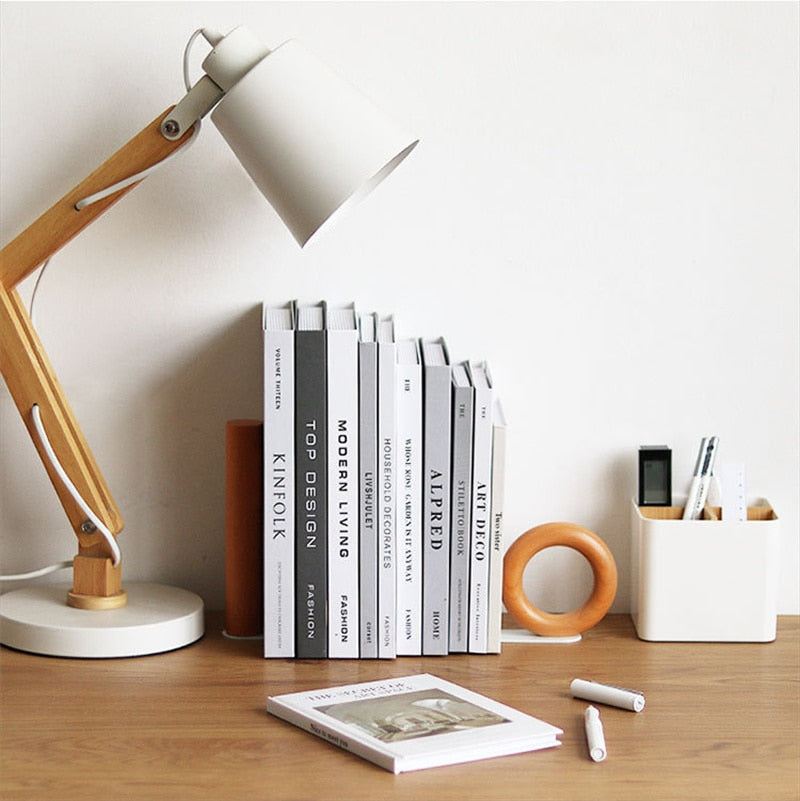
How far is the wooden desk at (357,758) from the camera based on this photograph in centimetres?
86

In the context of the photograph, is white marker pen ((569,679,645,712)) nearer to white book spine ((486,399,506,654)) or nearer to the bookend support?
white book spine ((486,399,506,654))

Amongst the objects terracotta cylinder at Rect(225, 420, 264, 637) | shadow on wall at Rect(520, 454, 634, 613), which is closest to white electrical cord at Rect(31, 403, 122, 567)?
terracotta cylinder at Rect(225, 420, 264, 637)

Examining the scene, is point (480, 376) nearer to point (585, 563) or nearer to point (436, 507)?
point (436, 507)

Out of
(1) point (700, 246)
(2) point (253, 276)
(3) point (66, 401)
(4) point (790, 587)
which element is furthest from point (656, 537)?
(3) point (66, 401)

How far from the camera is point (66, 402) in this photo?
3.87 feet

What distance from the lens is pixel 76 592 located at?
1.19 metres

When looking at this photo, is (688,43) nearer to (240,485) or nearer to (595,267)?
(595,267)

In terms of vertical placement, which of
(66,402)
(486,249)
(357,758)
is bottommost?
(357,758)

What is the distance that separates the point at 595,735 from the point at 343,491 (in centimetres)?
33

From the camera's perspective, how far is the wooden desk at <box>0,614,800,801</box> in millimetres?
856

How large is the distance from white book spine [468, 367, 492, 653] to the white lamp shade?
0.23 meters

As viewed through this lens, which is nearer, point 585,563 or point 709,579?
point 709,579

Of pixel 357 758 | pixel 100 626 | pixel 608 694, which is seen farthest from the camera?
pixel 100 626

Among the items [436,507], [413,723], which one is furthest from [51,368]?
[413,723]
